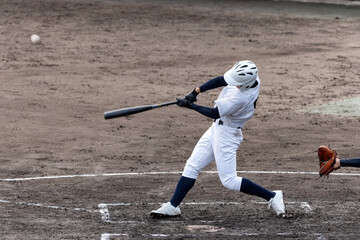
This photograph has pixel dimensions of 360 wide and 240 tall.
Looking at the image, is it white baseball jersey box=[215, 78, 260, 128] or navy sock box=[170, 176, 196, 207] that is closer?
white baseball jersey box=[215, 78, 260, 128]

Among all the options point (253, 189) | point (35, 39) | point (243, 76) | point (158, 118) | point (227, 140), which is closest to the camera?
point (243, 76)

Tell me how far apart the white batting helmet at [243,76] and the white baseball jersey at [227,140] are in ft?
0.35

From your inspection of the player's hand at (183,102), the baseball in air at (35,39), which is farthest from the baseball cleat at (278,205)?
the baseball in air at (35,39)

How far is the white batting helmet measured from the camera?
7.21 m

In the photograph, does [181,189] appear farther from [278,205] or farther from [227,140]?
[278,205]

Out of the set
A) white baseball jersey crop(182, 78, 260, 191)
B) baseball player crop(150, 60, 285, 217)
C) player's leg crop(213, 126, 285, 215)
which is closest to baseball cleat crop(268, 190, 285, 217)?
baseball player crop(150, 60, 285, 217)

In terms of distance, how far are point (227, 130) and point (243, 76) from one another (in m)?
0.64

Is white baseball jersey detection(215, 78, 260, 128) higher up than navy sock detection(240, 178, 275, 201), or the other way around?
white baseball jersey detection(215, 78, 260, 128)

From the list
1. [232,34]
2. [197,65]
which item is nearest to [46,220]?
[197,65]

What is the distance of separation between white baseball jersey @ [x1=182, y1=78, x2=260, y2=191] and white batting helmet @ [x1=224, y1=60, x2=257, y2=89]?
11 cm

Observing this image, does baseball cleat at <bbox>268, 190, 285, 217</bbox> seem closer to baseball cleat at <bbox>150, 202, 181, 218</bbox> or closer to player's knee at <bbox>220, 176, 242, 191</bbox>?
player's knee at <bbox>220, 176, 242, 191</bbox>

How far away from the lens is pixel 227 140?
7.48m

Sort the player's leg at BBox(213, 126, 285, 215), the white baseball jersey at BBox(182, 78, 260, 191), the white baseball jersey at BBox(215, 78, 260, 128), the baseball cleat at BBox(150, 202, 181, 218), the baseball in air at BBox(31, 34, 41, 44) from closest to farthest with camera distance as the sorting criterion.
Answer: the white baseball jersey at BBox(215, 78, 260, 128), the white baseball jersey at BBox(182, 78, 260, 191), the player's leg at BBox(213, 126, 285, 215), the baseball cleat at BBox(150, 202, 181, 218), the baseball in air at BBox(31, 34, 41, 44)

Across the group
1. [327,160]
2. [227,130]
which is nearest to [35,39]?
[227,130]
